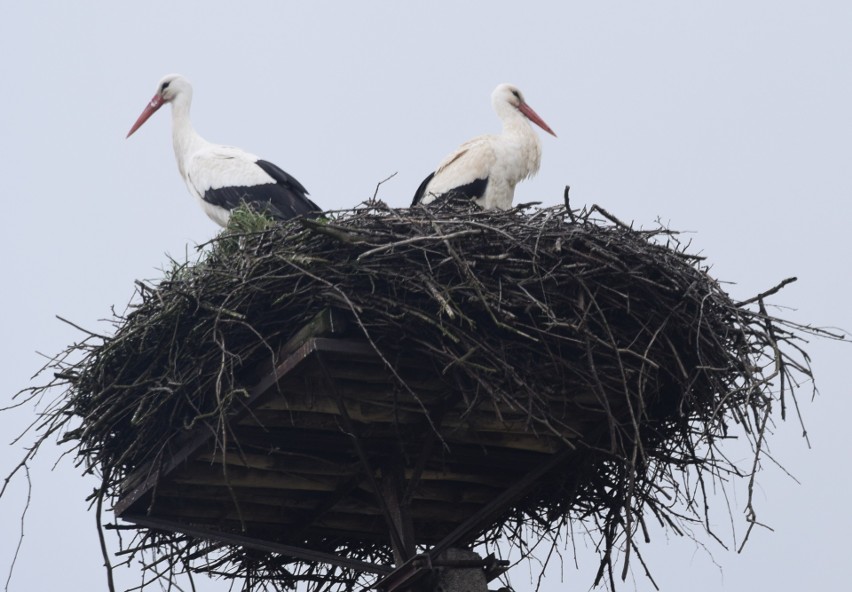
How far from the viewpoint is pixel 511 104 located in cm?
895

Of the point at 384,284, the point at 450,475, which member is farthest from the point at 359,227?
the point at 450,475

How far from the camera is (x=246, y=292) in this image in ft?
17.9

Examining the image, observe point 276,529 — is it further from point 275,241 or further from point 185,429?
point 275,241

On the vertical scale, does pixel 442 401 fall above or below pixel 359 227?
below

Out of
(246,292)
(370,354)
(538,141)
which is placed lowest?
(370,354)

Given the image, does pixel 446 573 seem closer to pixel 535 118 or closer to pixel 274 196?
pixel 274 196

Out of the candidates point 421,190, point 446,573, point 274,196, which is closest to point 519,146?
point 421,190

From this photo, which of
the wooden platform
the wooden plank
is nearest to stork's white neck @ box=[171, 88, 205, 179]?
the wooden platform

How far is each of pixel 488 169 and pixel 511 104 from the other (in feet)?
3.12

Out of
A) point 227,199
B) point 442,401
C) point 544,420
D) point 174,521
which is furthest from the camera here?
point 227,199

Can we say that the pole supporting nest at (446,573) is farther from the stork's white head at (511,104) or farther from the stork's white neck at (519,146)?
the stork's white head at (511,104)

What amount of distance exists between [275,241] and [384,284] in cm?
53

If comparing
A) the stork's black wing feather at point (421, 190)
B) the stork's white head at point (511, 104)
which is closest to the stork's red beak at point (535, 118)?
the stork's white head at point (511, 104)

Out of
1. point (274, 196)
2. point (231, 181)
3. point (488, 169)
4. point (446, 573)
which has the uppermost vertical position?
point (231, 181)
